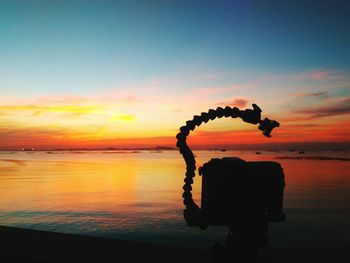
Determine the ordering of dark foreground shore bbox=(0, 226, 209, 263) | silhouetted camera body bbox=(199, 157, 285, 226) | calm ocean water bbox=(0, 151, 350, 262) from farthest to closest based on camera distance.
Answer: calm ocean water bbox=(0, 151, 350, 262) → dark foreground shore bbox=(0, 226, 209, 263) → silhouetted camera body bbox=(199, 157, 285, 226)

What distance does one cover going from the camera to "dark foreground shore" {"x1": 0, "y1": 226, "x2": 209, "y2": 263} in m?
5.02

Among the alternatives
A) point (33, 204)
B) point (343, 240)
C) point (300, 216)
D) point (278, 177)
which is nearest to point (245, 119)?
point (278, 177)

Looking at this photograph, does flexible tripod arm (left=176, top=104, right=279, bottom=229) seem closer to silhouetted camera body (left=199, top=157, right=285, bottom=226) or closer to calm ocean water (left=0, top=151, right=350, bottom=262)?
silhouetted camera body (left=199, top=157, right=285, bottom=226)

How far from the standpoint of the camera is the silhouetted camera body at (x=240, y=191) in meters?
2.41

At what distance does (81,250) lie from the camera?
5.55 metres

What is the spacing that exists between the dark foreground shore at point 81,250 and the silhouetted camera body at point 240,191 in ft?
9.20

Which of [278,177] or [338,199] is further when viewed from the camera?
[338,199]

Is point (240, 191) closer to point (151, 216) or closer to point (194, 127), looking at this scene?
point (194, 127)

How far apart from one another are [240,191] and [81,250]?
3.97 meters

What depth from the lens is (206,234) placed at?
13.9 metres

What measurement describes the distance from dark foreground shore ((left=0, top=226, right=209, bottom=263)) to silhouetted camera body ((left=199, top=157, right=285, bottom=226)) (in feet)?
9.20

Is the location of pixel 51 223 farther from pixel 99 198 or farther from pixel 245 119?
pixel 245 119

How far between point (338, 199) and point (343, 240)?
429 inches

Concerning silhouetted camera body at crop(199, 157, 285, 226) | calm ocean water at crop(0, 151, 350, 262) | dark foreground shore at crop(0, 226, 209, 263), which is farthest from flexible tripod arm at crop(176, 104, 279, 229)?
calm ocean water at crop(0, 151, 350, 262)
